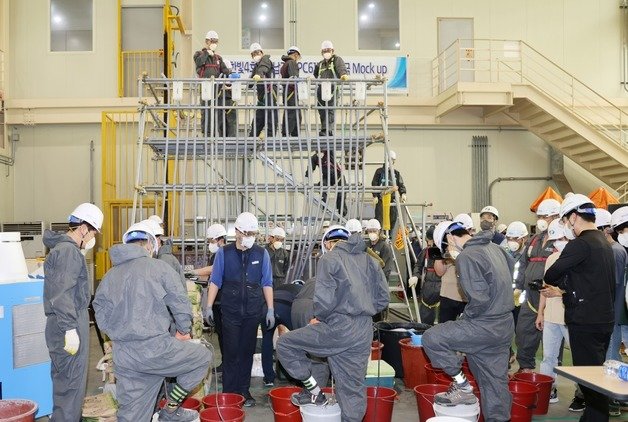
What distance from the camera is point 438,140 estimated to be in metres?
17.3

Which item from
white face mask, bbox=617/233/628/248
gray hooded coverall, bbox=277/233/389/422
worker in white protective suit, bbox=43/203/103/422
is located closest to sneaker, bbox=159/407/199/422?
worker in white protective suit, bbox=43/203/103/422

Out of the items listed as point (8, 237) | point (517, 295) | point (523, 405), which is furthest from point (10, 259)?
point (517, 295)

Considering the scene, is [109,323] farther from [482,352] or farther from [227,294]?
[482,352]

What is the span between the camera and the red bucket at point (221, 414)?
17.8 feet

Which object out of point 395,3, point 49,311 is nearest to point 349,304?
point 49,311

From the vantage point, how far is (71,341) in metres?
5.23

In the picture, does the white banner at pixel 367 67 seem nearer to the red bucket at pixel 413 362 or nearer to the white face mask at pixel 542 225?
the white face mask at pixel 542 225

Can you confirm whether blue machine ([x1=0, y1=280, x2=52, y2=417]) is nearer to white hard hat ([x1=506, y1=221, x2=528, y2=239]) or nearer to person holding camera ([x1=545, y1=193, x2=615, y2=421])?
person holding camera ([x1=545, y1=193, x2=615, y2=421])

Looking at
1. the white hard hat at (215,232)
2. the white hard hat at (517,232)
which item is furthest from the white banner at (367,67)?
the white hard hat at (215,232)

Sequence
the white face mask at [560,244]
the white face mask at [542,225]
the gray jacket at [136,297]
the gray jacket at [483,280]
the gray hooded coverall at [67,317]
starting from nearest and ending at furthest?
the gray jacket at [136,297] → the gray hooded coverall at [67,317] → the gray jacket at [483,280] → the white face mask at [560,244] → the white face mask at [542,225]

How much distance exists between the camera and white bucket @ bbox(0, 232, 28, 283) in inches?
244

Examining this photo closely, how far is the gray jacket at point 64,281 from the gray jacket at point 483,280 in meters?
3.35

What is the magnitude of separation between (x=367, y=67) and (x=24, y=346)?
41.9 ft

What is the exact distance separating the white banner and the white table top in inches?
512
